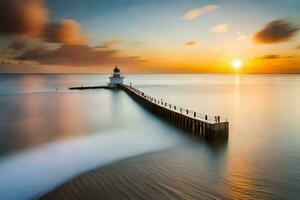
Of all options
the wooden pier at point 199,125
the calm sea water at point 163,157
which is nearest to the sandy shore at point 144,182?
the calm sea water at point 163,157

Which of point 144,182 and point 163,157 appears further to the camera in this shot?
point 163,157

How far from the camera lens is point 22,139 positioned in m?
18.8

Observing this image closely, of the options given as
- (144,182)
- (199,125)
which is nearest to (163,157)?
(144,182)

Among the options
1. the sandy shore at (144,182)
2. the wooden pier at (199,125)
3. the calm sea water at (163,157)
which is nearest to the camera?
the sandy shore at (144,182)

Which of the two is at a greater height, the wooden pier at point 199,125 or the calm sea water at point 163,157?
the wooden pier at point 199,125

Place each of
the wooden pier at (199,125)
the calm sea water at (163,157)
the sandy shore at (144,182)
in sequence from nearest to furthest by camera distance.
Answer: the sandy shore at (144,182)
the calm sea water at (163,157)
the wooden pier at (199,125)

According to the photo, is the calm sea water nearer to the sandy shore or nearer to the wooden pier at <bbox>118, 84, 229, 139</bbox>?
the sandy shore

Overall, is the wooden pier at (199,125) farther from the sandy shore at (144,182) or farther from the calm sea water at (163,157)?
the sandy shore at (144,182)

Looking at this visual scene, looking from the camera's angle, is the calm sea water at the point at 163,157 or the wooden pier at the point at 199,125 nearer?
the calm sea water at the point at 163,157

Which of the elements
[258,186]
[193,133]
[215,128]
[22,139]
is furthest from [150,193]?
→ [22,139]

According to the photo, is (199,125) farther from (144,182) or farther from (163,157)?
(144,182)

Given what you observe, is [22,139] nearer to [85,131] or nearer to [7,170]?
[85,131]

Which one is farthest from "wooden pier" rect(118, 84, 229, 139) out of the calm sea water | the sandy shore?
the sandy shore

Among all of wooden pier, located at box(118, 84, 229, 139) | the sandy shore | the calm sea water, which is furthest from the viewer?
wooden pier, located at box(118, 84, 229, 139)
